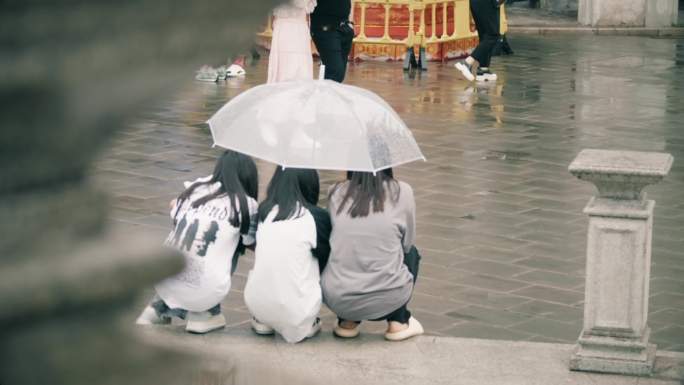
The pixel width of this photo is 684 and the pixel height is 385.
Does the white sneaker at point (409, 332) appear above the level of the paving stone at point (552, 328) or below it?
above

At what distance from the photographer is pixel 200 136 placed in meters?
11.2

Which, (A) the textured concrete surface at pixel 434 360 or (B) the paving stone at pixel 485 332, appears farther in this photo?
(B) the paving stone at pixel 485 332

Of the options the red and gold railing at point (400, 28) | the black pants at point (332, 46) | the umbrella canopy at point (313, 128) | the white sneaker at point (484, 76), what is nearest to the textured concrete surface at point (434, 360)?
the umbrella canopy at point (313, 128)

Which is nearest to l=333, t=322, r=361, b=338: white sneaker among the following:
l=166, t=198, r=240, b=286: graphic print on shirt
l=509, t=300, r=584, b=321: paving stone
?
l=166, t=198, r=240, b=286: graphic print on shirt

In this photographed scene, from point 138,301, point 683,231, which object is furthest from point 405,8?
point 138,301

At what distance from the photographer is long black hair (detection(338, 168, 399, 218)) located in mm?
5582

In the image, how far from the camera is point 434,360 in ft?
17.4

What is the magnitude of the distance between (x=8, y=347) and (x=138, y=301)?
7cm

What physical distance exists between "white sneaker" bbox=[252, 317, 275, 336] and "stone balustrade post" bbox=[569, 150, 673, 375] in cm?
132

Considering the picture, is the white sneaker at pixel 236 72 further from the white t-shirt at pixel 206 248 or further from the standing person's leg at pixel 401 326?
the standing person's leg at pixel 401 326

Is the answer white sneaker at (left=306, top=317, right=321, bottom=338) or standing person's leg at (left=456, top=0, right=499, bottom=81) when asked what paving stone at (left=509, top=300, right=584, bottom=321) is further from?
standing person's leg at (left=456, top=0, right=499, bottom=81)

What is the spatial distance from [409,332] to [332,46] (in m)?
6.20

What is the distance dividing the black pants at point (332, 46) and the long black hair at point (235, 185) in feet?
18.9

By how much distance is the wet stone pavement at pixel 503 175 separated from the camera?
636 cm
